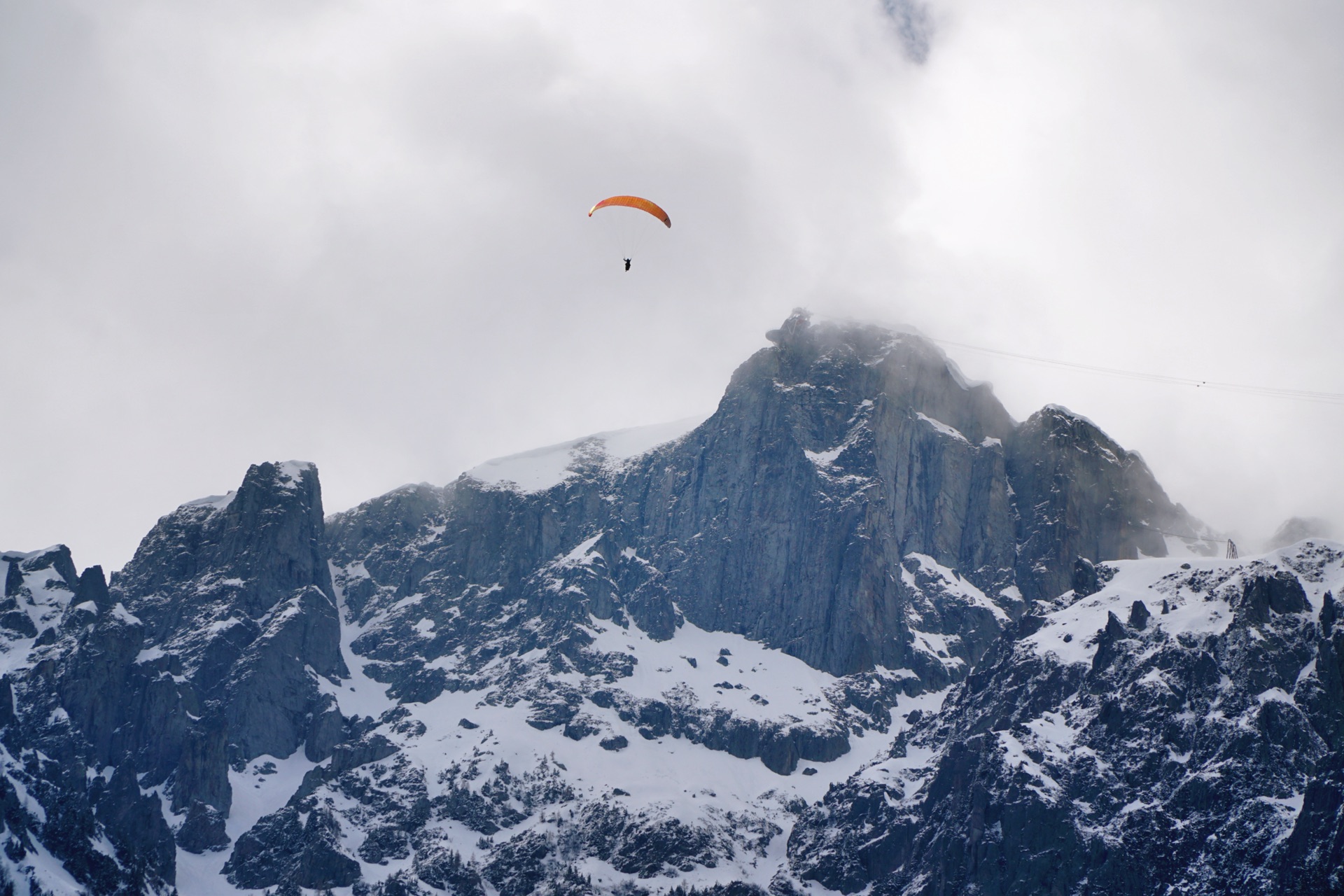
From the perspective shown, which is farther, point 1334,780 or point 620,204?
point 1334,780

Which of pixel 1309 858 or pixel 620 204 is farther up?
pixel 620 204

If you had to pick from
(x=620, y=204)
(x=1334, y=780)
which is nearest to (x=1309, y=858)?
(x=1334, y=780)

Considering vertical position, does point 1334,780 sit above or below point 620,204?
below

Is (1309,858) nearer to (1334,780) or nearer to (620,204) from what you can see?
(1334,780)
